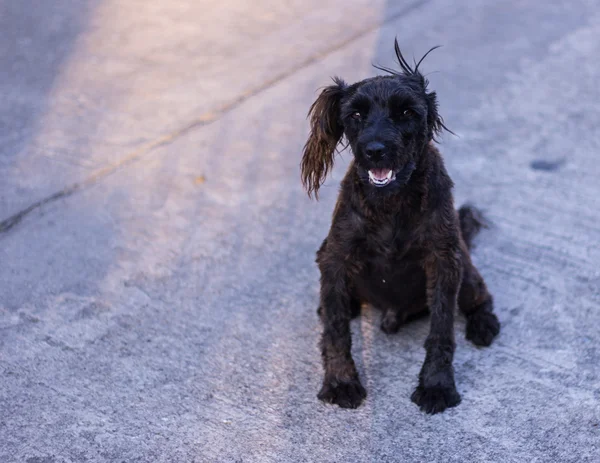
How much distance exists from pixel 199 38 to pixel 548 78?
3.07m

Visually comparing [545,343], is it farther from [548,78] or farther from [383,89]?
[548,78]

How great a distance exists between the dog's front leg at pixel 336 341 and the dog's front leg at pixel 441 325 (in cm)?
30

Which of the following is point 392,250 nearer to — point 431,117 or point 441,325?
point 441,325

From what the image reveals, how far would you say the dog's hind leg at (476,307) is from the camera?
13.4ft

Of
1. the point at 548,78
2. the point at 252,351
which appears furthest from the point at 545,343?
the point at 548,78

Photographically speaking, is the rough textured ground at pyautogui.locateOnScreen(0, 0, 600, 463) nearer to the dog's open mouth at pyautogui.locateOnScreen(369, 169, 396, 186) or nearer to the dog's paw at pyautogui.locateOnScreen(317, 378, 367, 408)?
the dog's paw at pyautogui.locateOnScreen(317, 378, 367, 408)

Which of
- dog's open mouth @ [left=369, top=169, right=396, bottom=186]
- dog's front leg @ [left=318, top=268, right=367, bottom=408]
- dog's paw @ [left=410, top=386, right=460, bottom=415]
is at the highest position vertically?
dog's open mouth @ [left=369, top=169, right=396, bottom=186]

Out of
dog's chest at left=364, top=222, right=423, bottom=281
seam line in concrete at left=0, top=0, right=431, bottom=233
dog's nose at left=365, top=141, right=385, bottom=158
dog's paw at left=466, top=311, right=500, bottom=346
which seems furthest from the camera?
seam line in concrete at left=0, top=0, right=431, bottom=233

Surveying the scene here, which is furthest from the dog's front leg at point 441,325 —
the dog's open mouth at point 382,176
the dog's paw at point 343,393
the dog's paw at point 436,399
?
the dog's open mouth at point 382,176

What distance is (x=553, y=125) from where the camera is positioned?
6277mm

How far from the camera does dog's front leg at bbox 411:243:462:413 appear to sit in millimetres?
3686

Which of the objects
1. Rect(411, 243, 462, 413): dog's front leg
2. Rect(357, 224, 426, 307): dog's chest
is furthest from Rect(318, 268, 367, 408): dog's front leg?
Rect(411, 243, 462, 413): dog's front leg

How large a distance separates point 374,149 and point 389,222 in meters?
0.38

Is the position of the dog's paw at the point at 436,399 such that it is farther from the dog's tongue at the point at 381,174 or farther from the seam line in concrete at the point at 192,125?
the seam line in concrete at the point at 192,125
